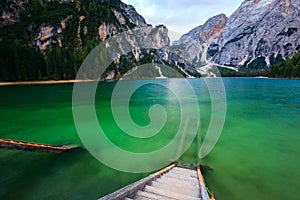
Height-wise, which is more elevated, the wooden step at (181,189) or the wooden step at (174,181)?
the wooden step at (181,189)

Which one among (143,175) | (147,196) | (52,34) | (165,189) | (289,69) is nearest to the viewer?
(147,196)

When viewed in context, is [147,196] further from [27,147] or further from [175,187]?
[27,147]

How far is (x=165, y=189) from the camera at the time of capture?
5.96 m

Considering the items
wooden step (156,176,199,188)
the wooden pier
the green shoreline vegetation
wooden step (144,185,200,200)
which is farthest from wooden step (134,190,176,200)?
the green shoreline vegetation

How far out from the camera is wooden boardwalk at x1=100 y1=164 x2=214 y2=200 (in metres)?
4.89

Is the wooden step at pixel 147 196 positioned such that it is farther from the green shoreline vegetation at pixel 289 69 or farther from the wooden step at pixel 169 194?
the green shoreline vegetation at pixel 289 69

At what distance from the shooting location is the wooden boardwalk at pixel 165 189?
4.89 metres

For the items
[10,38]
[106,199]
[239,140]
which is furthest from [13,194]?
[10,38]

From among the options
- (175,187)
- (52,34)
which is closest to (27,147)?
(175,187)

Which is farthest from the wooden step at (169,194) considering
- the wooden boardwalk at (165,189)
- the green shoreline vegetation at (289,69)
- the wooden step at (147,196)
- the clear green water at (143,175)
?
the green shoreline vegetation at (289,69)

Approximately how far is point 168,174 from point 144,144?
607 cm

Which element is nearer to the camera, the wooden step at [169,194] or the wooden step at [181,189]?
the wooden step at [169,194]

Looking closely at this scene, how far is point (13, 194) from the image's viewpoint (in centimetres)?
732

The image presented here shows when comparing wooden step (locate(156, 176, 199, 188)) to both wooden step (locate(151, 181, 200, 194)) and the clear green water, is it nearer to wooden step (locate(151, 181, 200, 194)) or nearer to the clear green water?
wooden step (locate(151, 181, 200, 194))
